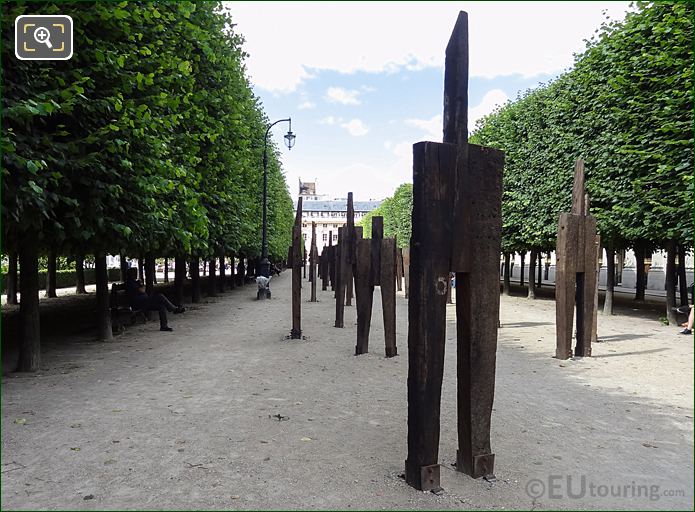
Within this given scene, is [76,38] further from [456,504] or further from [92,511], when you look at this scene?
[456,504]

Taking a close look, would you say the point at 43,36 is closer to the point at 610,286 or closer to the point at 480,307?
the point at 480,307

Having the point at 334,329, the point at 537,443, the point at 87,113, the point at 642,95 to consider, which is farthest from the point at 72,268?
the point at 537,443

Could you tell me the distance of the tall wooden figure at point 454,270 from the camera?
3.97 metres

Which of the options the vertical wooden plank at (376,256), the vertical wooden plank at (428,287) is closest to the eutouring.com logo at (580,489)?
the vertical wooden plank at (428,287)

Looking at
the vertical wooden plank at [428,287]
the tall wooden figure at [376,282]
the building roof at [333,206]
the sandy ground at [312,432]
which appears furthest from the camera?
the building roof at [333,206]

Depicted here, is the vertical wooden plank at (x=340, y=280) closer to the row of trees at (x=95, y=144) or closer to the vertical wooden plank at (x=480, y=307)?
the row of trees at (x=95, y=144)

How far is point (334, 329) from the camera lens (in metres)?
14.0

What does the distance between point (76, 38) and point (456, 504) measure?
7.55 metres

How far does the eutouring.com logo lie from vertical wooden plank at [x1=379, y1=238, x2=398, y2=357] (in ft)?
18.7

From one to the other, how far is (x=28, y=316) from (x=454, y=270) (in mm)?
7312

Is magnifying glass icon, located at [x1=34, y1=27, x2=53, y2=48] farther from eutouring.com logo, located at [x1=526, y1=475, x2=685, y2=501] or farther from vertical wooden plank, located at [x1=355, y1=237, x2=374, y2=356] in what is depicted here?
eutouring.com logo, located at [x1=526, y1=475, x2=685, y2=501]

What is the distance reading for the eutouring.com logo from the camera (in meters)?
3.35

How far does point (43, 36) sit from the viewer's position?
6465 millimetres

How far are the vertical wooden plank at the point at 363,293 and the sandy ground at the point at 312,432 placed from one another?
404 millimetres
